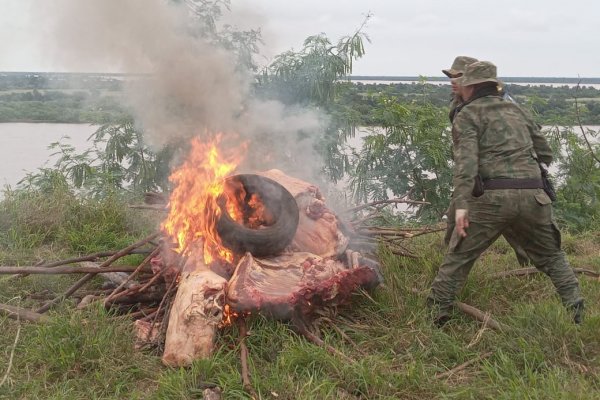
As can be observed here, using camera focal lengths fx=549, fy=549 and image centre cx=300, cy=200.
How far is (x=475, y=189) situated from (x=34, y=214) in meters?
5.56

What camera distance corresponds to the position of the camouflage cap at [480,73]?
4441mm

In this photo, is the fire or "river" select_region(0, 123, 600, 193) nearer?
the fire

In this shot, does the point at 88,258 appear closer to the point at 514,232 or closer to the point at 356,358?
the point at 356,358

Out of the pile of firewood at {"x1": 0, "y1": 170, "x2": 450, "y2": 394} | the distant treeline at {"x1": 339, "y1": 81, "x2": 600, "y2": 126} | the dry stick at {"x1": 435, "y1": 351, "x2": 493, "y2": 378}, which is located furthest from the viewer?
the distant treeline at {"x1": 339, "y1": 81, "x2": 600, "y2": 126}

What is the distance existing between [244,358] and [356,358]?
81cm

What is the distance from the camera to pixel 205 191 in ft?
16.8

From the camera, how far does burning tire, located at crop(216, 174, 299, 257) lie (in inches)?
182

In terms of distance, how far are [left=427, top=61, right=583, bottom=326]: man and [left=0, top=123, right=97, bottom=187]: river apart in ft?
22.2

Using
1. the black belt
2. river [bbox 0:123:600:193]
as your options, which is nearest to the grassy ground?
the black belt

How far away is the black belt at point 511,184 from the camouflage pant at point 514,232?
0.11ft

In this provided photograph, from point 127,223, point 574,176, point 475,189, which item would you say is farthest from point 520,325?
point 574,176

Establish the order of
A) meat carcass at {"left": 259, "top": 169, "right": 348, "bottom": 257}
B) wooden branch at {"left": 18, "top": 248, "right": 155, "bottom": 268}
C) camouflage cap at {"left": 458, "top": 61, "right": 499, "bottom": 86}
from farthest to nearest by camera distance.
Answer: wooden branch at {"left": 18, "top": 248, "right": 155, "bottom": 268}
meat carcass at {"left": 259, "top": 169, "right": 348, "bottom": 257}
camouflage cap at {"left": 458, "top": 61, "right": 499, "bottom": 86}

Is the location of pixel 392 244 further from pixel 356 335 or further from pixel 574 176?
pixel 574 176

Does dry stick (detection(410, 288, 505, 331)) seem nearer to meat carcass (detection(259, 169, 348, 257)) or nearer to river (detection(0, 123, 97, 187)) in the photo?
meat carcass (detection(259, 169, 348, 257))
